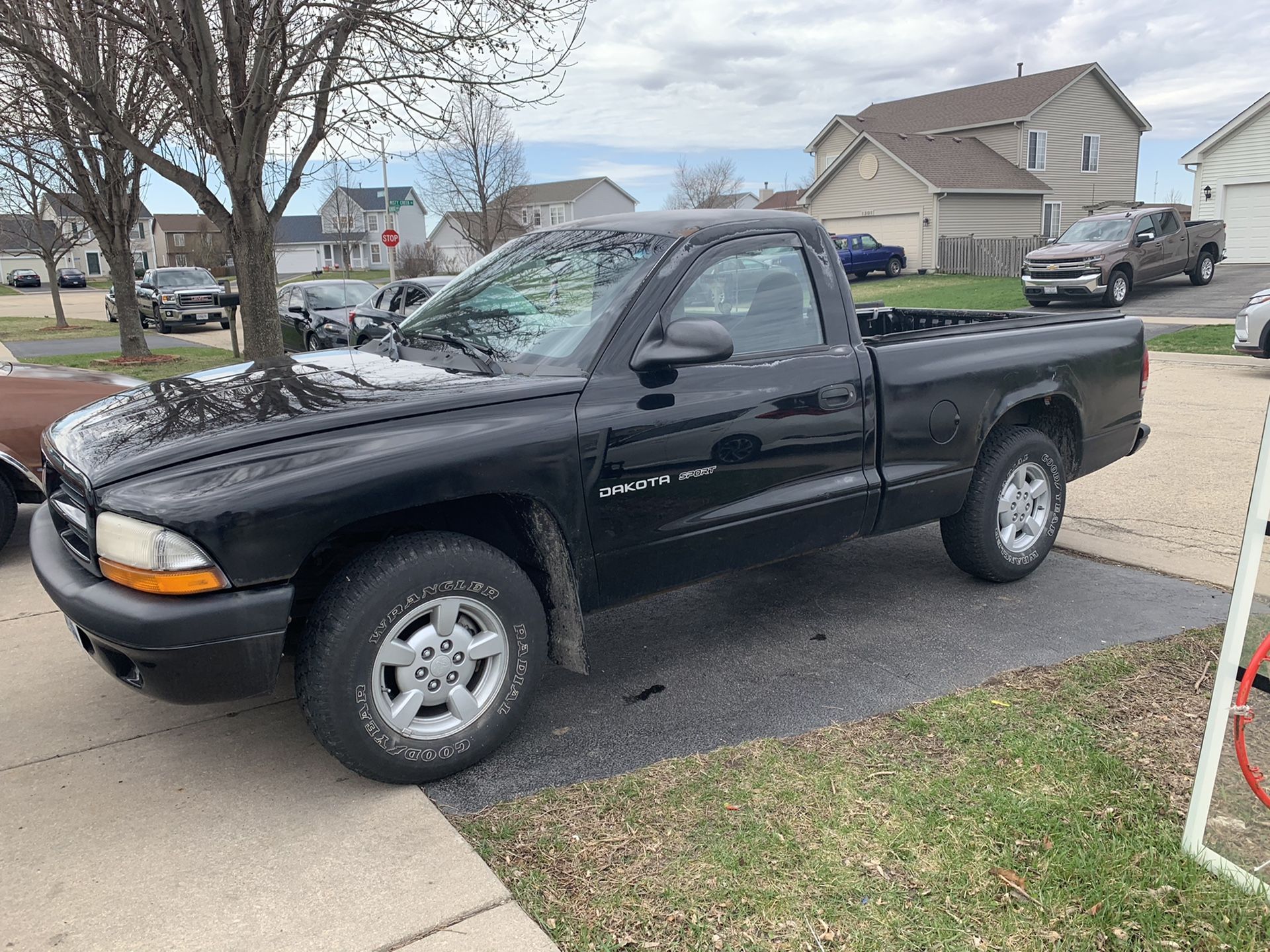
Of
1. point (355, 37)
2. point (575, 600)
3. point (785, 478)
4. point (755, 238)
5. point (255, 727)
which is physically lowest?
point (255, 727)

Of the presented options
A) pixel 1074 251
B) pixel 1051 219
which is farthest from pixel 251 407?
pixel 1051 219

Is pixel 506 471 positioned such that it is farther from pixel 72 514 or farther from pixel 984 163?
pixel 984 163

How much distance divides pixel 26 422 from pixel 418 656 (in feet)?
12.1

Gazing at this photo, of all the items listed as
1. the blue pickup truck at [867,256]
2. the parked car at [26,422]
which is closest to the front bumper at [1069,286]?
the blue pickup truck at [867,256]

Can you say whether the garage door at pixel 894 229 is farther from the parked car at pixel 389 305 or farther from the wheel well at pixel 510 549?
the wheel well at pixel 510 549

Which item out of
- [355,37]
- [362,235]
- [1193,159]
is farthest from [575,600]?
[362,235]

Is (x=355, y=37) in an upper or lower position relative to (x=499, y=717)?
upper

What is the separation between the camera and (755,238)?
4121 mm

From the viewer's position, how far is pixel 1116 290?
21125mm

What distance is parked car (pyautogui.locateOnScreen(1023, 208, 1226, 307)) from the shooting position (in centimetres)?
2069

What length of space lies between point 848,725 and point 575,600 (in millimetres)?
1121

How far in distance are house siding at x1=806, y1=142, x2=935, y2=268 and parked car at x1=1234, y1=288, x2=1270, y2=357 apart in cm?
2420

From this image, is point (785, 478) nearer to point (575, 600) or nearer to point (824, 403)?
point (824, 403)

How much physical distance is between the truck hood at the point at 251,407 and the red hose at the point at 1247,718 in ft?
7.22
